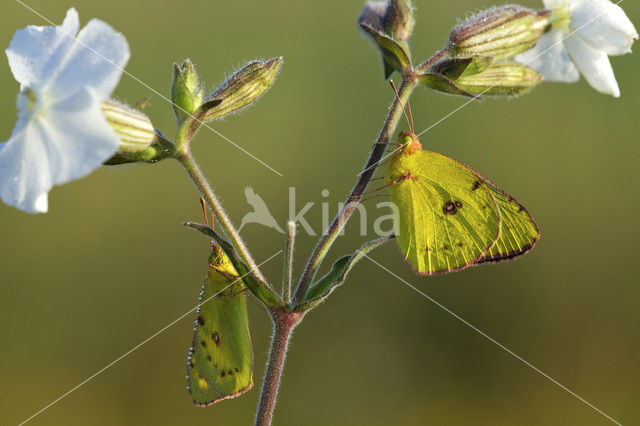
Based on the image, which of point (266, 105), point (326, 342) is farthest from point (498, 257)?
point (266, 105)

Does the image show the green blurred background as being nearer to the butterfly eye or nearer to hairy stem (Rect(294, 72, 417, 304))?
the butterfly eye

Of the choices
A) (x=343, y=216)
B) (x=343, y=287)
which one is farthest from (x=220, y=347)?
(x=343, y=287)

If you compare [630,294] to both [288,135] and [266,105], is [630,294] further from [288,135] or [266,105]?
[266,105]

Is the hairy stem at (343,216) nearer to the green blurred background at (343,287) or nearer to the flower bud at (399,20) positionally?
the flower bud at (399,20)

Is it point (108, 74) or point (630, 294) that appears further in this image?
point (630, 294)

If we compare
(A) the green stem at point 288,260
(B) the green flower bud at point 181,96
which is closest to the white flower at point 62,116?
(B) the green flower bud at point 181,96

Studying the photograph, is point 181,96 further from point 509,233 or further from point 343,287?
point 343,287
